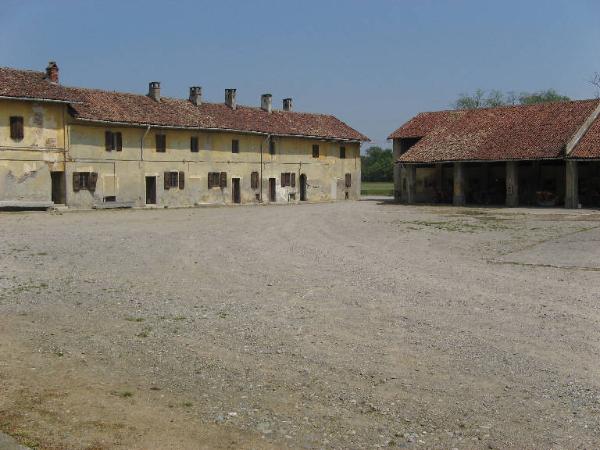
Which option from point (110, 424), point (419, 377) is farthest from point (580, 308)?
point (110, 424)

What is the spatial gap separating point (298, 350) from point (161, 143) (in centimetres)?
3314

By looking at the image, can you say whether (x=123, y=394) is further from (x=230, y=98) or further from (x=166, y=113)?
(x=230, y=98)

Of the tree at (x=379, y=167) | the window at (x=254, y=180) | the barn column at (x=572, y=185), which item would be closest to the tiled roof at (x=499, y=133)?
the barn column at (x=572, y=185)

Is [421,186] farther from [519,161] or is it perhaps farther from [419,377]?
[419,377]

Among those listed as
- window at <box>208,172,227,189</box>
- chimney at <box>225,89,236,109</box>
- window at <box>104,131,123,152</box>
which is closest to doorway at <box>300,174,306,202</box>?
chimney at <box>225,89,236,109</box>

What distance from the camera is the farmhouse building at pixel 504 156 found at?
1419 inches

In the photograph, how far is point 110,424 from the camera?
17.1 ft

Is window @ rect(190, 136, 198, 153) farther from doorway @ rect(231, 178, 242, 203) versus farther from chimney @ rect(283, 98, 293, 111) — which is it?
chimney @ rect(283, 98, 293, 111)

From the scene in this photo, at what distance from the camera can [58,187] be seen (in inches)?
1367

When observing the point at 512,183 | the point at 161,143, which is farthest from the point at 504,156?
the point at 161,143

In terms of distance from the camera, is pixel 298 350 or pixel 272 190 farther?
pixel 272 190

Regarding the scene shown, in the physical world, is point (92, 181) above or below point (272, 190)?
above

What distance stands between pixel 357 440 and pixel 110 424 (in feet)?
6.26

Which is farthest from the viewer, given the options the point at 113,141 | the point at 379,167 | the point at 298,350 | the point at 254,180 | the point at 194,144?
the point at 379,167
